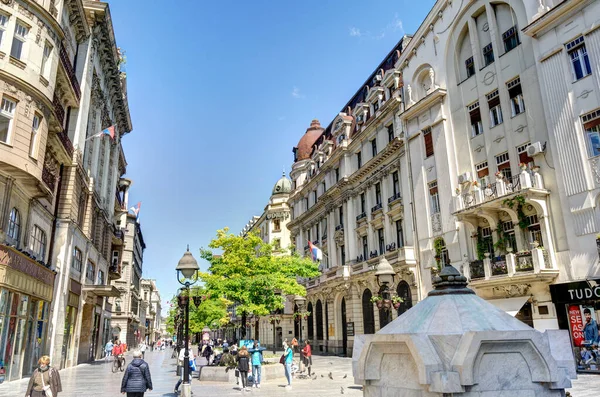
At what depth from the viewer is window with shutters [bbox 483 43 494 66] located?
25.8m

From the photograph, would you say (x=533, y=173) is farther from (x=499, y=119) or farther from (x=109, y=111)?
(x=109, y=111)

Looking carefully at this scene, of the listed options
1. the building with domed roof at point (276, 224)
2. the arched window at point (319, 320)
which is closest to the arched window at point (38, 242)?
the arched window at point (319, 320)

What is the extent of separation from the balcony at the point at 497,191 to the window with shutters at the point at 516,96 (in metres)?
3.72

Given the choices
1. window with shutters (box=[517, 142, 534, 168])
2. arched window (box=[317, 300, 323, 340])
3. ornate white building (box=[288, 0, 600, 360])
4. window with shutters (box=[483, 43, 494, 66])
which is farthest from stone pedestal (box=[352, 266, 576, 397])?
arched window (box=[317, 300, 323, 340])

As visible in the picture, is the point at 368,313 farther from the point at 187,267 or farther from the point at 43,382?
the point at 43,382

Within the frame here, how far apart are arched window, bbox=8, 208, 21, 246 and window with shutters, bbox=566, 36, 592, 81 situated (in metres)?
25.8

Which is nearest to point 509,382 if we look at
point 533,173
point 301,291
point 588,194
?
point 588,194

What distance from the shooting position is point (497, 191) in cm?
2288

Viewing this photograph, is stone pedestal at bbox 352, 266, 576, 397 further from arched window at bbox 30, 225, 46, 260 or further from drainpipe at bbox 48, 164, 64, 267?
drainpipe at bbox 48, 164, 64, 267

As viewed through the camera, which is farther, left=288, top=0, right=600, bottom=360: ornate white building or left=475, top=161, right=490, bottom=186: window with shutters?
left=475, top=161, right=490, bottom=186: window with shutters

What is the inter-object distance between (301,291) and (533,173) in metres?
15.9

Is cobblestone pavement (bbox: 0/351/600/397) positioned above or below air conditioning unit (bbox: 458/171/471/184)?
below

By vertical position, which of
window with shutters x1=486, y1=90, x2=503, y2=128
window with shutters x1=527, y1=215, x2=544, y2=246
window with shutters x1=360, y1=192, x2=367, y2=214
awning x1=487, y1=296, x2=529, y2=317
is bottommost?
awning x1=487, y1=296, x2=529, y2=317

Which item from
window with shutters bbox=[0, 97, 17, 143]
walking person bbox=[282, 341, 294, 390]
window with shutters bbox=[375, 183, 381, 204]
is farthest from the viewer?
window with shutters bbox=[375, 183, 381, 204]
